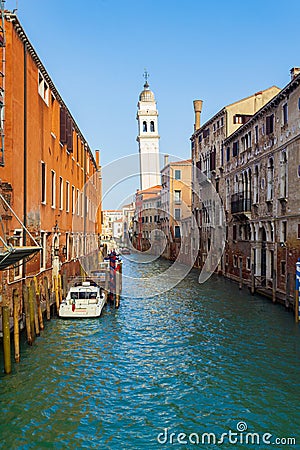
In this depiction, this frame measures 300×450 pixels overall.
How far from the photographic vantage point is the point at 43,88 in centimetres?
1489

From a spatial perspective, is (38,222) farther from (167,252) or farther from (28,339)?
(167,252)

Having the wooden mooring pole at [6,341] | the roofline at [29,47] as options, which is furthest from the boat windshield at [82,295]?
the roofline at [29,47]

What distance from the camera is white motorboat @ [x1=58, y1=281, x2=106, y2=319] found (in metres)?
14.4

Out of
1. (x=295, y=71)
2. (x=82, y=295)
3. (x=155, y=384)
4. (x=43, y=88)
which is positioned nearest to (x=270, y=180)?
(x=295, y=71)

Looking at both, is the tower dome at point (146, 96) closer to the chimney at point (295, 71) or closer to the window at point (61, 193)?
the chimney at point (295, 71)

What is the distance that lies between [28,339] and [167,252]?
35.5m

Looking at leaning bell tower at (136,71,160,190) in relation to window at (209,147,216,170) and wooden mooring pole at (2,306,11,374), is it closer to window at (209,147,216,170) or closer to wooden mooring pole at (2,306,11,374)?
window at (209,147,216,170)

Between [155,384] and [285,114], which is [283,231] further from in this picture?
[155,384]

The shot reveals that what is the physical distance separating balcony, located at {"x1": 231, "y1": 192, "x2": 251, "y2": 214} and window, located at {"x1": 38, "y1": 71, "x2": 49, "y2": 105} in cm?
1041

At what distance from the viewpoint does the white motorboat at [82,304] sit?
1443 cm

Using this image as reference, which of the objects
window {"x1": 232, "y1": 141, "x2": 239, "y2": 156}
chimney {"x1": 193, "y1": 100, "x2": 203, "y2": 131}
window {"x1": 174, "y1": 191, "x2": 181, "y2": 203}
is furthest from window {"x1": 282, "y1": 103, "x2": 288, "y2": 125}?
window {"x1": 174, "y1": 191, "x2": 181, "y2": 203}

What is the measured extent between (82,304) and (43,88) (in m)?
6.96

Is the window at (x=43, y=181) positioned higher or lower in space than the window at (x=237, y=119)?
lower

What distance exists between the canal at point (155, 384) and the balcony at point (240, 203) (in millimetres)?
7540
